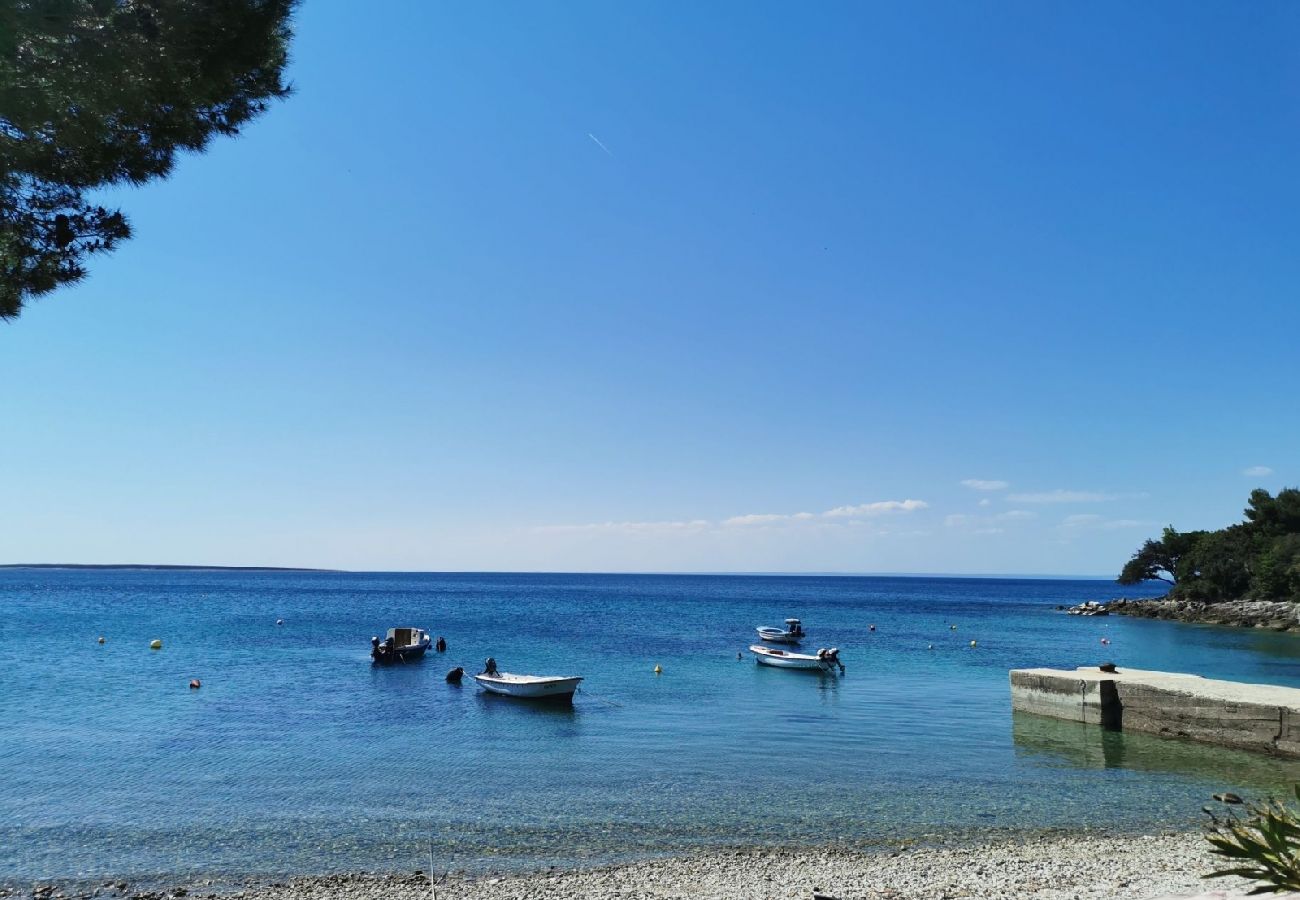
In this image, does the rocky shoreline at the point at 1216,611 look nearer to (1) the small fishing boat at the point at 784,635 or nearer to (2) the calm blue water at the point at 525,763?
(2) the calm blue water at the point at 525,763

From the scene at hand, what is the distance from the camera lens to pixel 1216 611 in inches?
2699

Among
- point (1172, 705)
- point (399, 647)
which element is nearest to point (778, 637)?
point (399, 647)

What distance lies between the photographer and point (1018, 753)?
19.8m

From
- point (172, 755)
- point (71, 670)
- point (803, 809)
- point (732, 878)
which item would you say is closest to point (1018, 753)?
point (803, 809)

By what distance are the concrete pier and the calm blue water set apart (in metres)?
0.64

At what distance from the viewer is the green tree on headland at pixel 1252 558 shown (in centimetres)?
6650

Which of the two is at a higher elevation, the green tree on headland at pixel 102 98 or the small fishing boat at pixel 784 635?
the green tree on headland at pixel 102 98

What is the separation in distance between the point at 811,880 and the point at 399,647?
109 ft

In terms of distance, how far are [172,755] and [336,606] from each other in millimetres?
75472

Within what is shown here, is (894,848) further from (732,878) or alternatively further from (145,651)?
(145,651)

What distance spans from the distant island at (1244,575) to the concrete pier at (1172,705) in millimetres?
46928

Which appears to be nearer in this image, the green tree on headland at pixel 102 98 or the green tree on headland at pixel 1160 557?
the green tree on headland at pixel 102 98

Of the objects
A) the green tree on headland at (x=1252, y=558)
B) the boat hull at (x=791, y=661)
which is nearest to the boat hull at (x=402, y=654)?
the boat hull at (x=791, y=661)

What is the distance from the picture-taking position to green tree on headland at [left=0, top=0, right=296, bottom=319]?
6.76 metres
